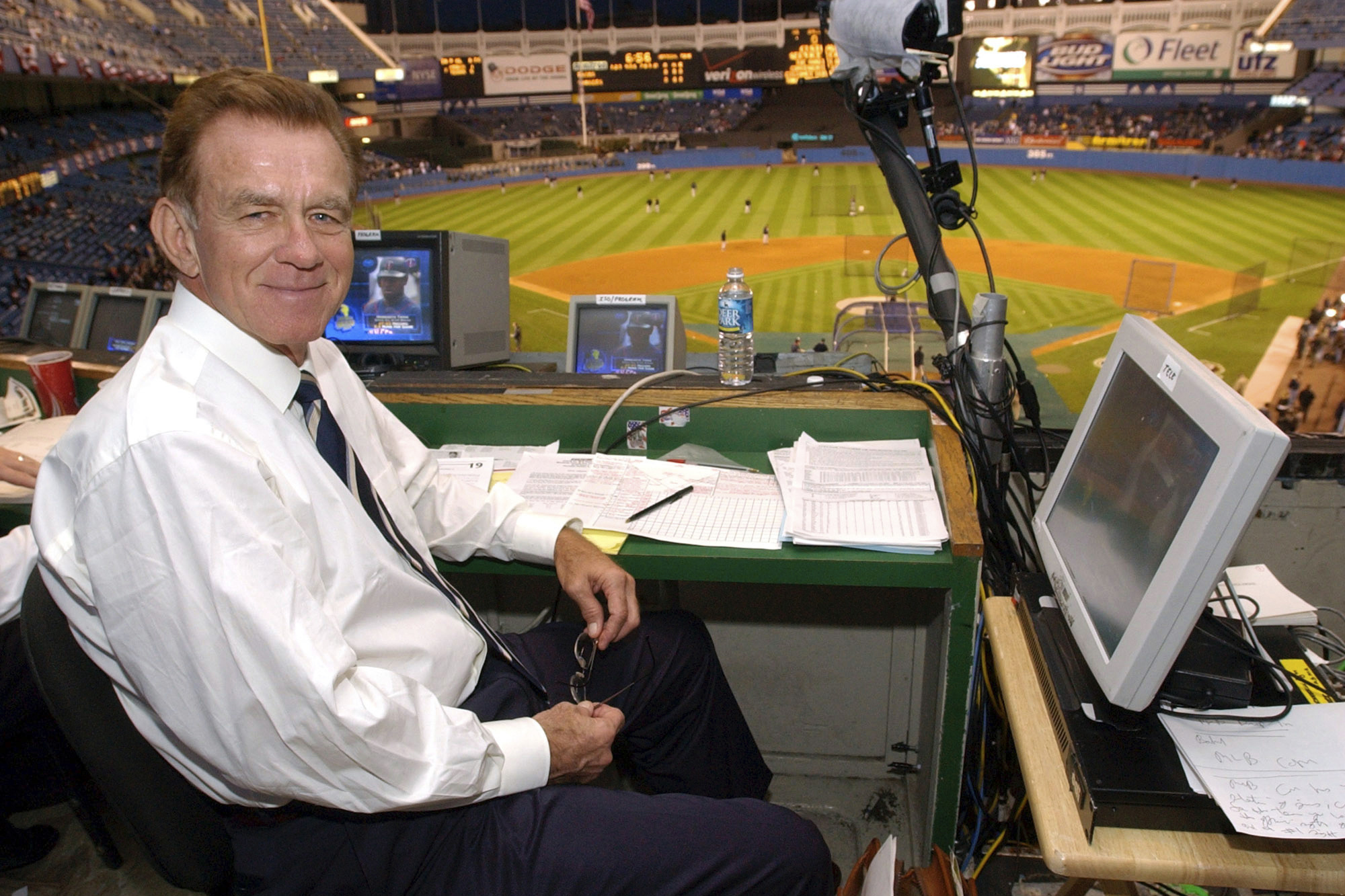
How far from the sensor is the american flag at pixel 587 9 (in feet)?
47.7

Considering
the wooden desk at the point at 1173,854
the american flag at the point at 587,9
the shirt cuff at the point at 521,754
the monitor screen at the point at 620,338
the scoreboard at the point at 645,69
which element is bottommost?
the shirt cuff at the point at 521,754

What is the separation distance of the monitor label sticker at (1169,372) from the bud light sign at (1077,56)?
54.2ft

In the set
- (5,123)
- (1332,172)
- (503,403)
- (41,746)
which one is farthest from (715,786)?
(1332,172)

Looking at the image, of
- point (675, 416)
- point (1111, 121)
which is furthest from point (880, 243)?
point (675, 416)

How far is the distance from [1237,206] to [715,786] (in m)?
17.8

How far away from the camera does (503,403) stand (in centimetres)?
182

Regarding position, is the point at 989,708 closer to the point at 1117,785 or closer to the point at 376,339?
the point at 1117,785

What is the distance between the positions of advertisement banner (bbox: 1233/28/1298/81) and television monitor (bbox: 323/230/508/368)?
15333mm

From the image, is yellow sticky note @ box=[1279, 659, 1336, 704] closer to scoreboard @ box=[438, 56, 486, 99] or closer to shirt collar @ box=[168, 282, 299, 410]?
shirt collar @ box=[168, 282, 299, 410]

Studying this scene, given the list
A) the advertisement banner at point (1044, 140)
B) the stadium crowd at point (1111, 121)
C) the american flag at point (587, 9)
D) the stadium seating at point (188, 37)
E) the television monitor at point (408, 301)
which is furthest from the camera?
the advertisement banner at point (1044, 140)

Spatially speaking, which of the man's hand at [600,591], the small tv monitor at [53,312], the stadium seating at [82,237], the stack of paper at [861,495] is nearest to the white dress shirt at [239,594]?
the man's hand at [600,591]

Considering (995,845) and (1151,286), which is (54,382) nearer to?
(995,845)

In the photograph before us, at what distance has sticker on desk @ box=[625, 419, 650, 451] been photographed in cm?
180

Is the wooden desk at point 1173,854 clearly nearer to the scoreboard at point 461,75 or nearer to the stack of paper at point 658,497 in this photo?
the stack of paper at point 658,497
